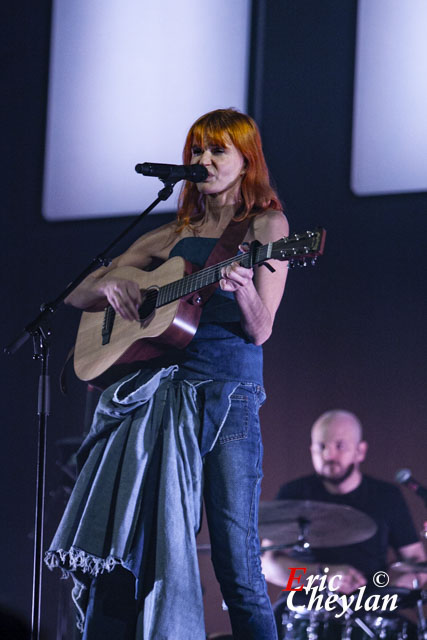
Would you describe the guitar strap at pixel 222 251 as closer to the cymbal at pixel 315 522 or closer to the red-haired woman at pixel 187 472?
the red-haired woman at pixel 187 472

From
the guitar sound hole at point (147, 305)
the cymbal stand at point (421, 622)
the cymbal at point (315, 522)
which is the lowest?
the cymbal stand at point (421, 622)

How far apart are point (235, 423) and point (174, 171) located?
75 cm

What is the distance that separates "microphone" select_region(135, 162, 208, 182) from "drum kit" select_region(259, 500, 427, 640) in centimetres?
162

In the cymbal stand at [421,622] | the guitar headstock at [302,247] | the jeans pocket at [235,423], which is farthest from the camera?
the cymbal stand at [421,622]

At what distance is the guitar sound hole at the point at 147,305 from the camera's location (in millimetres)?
2404

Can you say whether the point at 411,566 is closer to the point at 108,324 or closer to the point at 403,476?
the point at 403,476

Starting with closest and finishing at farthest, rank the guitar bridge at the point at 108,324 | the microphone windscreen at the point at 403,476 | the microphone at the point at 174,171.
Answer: the microphone at the point at 174,171 → the guitar bridge at the point at 108,324 → the microphone windscreen at the point at 403,476

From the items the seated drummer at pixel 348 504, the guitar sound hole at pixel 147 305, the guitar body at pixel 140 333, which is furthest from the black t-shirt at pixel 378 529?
the guitar sound hole at pixel 147 305

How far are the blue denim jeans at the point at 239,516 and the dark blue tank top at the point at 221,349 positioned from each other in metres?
0.06

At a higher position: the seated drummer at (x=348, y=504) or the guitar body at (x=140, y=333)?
the guitar body at (x=140, y=333)

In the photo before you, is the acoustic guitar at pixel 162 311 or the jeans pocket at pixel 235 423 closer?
the acoustic guitar at pixel 162 311

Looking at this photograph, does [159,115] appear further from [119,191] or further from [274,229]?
[274,229]

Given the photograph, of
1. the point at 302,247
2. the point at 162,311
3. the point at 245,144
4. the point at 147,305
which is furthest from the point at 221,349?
the point at 245,144

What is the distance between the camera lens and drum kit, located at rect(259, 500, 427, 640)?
316cm
